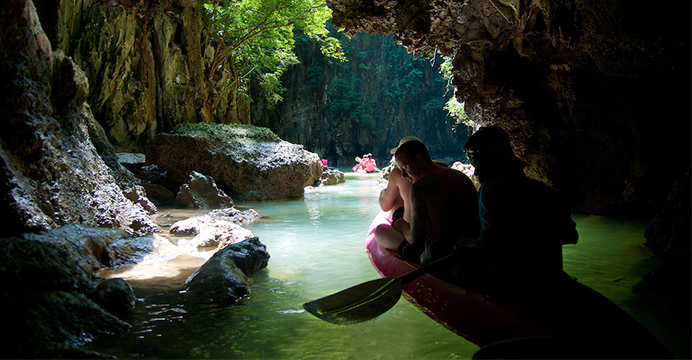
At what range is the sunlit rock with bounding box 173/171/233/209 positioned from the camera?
23.8ft

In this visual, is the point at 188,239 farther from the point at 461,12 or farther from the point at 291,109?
the point at 291,109

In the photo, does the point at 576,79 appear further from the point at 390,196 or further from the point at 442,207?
the point at 442,207

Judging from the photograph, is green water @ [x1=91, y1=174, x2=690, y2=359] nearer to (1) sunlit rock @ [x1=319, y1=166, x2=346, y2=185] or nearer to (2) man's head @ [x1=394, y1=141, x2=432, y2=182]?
(2) man's head @ [x1=394, y1=141, x2=432, y2=182]

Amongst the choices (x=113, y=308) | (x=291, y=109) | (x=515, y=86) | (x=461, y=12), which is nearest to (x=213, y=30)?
(x=461, y=12)

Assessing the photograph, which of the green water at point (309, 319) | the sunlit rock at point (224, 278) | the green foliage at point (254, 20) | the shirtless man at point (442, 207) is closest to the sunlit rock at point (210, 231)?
the green water at point (309, 319)

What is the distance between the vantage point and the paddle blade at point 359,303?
214 centimetres

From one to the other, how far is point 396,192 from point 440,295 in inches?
59.1

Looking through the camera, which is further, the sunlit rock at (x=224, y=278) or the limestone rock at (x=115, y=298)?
the sunlit rock at (x=224, y=278)

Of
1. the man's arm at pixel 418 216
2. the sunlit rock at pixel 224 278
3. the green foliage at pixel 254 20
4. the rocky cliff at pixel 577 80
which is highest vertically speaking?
the green foliage at pixel 254 20

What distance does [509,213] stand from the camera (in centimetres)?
181

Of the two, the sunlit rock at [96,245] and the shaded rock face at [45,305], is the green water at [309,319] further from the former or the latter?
the sunlit rock at [96,245]

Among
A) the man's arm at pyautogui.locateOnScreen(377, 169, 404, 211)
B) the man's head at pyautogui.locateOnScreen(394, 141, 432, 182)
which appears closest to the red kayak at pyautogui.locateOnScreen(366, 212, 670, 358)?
the man's head at pyautogui.locateOnScreen(394, 141, 432, 182)

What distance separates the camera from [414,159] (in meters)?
2.83

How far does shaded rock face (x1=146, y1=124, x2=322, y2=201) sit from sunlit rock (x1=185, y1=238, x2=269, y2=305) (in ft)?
17.2
